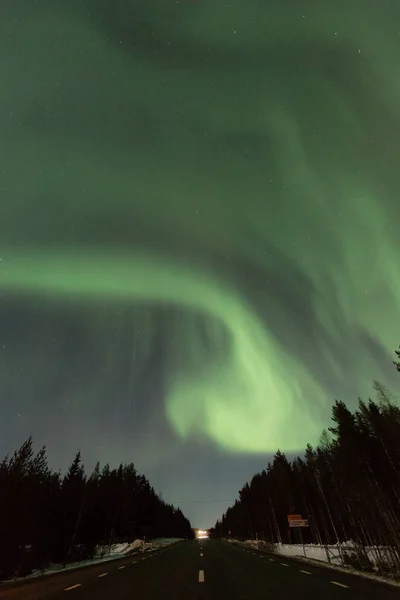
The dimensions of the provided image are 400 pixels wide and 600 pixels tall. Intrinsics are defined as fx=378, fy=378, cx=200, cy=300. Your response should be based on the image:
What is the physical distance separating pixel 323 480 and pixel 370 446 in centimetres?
3477

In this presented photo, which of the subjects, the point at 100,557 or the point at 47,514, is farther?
the point at 100,557

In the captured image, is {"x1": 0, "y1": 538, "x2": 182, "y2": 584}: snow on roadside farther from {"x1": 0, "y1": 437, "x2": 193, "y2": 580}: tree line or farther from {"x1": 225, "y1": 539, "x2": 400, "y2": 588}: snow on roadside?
{"x1": 225, "y1": 539, "x2": 400, "y2": 588}: snow on roadside

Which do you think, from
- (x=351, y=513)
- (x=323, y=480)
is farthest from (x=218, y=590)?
(x=323, y=480)

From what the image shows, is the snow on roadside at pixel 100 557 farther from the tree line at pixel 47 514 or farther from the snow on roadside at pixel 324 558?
the snow on roadside at pixel 324 558

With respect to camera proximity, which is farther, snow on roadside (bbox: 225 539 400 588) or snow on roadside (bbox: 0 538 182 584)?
snow on roadside (bbox: 0 538 182 584)

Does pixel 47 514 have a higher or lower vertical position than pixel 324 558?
higher

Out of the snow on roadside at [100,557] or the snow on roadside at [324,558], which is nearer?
the snow on roadside at [324,558]

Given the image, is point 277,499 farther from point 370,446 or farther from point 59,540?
point 59,540

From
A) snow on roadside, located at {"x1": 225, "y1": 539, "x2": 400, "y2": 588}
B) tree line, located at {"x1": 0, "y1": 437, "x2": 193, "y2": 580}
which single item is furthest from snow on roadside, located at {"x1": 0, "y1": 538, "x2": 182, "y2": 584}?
snow on roadside, located at {"x1": 225, "y1": 539, "x2": 400, "y2": 588}

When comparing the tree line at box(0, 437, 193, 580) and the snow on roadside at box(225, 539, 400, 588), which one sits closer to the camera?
the snow on roadside at box(225, 539, 400, 588)

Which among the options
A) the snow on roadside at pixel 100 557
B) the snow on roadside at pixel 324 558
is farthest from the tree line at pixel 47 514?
the snow on roadside at pixel 324 558

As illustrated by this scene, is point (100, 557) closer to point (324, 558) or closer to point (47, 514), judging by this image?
point (47, 514)

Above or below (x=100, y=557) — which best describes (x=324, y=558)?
below

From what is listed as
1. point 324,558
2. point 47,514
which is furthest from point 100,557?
point 324,558
